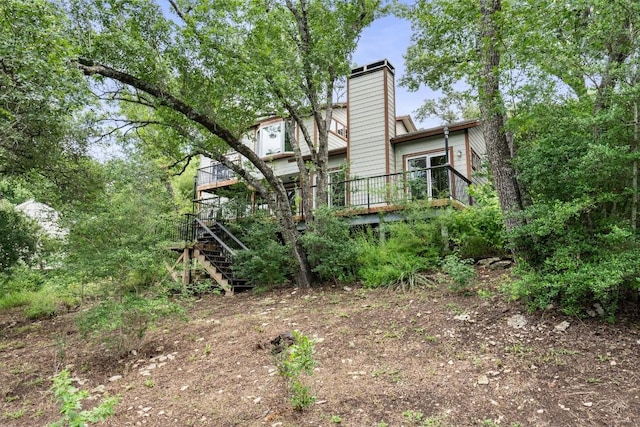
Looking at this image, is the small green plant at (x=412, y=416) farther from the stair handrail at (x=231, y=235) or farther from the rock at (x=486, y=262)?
the stair handrail at (x=231, y=235)

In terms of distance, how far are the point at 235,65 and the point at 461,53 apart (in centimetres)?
489

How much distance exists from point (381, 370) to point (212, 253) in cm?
764

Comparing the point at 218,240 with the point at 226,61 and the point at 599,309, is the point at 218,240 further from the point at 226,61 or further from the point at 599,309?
the point at 599,309

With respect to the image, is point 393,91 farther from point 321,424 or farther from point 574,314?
point 321,424

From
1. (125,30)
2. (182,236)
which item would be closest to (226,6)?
(125,30)

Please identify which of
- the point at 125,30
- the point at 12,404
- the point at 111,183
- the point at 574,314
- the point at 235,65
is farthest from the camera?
the point at 111,183

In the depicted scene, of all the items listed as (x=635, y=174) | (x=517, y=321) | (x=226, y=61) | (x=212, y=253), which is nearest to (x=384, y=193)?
(x=226, y=61)

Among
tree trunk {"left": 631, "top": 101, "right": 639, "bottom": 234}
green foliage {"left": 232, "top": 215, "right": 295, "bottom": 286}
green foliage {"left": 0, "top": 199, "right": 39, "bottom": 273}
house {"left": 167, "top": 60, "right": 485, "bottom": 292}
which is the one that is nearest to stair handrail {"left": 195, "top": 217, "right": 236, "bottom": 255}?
house {"left": 167, "top": 60, "right": 485, "bottom": 292}

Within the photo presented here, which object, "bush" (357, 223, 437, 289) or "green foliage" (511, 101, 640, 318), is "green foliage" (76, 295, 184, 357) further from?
"green foliage" (511, 101, 640, 318)

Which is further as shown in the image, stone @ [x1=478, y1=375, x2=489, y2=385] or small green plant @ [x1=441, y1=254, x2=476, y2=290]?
small green plant @ [x1=441, y1=254, x2=476, y2=290]

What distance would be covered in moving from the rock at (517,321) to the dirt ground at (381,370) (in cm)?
1

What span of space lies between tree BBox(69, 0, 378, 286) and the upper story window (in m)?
5.79

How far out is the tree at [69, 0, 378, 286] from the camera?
22.4 feet

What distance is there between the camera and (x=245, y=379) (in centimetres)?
402
